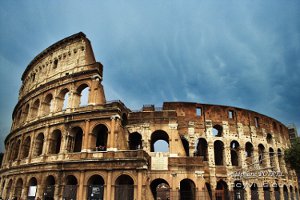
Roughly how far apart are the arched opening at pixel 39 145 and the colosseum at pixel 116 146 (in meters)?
0.09

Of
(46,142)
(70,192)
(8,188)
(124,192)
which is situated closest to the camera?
(124,192)

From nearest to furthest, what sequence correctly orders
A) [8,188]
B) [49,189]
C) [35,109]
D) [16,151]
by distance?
[49,189] < [8,188] < [35,109] < [16,151]

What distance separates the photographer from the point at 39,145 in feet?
69.1

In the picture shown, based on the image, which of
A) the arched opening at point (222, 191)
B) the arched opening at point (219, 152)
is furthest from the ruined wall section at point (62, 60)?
the arched opening at point (222, 191)

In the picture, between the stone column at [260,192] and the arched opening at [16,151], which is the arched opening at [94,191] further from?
the stone column at [260,192]

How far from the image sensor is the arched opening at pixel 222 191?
794 inches

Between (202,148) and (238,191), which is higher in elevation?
(202,148)

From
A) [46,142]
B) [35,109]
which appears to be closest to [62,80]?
[35,109]

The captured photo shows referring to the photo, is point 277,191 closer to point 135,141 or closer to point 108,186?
point 135,141

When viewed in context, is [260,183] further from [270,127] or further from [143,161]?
[143,161]

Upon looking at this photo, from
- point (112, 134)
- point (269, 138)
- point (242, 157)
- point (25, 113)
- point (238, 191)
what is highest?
point (25, 113)

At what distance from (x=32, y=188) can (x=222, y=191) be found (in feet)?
50.6

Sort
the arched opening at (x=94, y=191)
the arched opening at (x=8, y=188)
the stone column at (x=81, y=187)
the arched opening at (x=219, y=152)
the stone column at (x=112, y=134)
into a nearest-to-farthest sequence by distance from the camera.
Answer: the arched opening at (x=94, y=191)
the stone column at (x=81, y=187)
the stone column at (x=112, y=134)
the arched opening at (x=8, y=188)
the arched opening at (x=219, y=152)

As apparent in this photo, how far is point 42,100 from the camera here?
2242cm
